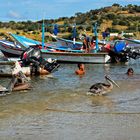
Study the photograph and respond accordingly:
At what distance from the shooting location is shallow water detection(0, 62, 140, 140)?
9.84 metres

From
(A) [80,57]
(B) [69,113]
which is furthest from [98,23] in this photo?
(B) [69,113]

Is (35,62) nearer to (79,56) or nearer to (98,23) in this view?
(79,56)

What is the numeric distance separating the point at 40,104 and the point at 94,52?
54.8 ft

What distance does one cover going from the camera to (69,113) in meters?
12.4

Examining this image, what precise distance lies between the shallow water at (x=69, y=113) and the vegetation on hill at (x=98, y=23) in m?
42.9

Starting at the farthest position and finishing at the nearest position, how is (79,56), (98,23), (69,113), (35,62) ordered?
(98,23), (79,56), (35,62), (69,113)

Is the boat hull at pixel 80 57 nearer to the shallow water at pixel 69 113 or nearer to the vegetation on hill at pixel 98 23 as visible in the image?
the shallow water at pixel 69 113

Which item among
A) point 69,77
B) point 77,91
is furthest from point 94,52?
point 77,91

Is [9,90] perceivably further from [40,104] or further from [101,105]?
[101,105]

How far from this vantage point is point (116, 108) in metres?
13.2

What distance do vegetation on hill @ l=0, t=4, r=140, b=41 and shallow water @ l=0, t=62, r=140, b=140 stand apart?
42.9 metres

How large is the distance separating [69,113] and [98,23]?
215 ft

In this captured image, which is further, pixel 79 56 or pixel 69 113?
pixel 79 56

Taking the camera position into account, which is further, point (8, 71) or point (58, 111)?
point (8, 71)
